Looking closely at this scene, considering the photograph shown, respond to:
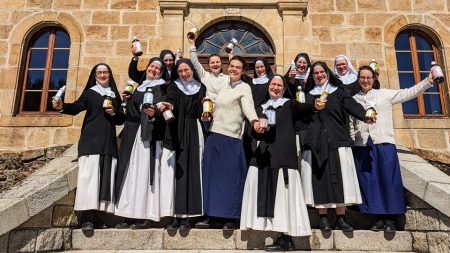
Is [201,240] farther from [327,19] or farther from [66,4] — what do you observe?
[66,4]

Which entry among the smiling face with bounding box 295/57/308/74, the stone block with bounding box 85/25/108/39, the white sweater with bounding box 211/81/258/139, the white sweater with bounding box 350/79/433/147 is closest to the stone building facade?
the stone block with bounding box 85/25/108/39

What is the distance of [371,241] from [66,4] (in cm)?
706

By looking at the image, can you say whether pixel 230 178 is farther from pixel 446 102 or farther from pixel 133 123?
pixel 446 102

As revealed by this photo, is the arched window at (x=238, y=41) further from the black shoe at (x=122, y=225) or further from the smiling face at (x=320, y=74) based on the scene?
the black shoe at (x=122, y=225)

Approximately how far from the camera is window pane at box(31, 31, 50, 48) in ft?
24.4

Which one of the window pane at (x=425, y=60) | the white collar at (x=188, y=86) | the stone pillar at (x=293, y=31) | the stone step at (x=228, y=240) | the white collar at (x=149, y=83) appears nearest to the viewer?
the stone step at (x=228, y=240)

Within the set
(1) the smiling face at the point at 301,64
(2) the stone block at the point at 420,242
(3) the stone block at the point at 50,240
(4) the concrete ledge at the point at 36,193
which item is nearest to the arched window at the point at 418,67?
(1) the smiling face at the point at 301,64

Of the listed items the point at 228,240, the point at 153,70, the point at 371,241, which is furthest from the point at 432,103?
the point at 153,70

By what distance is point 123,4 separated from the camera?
7453 mm

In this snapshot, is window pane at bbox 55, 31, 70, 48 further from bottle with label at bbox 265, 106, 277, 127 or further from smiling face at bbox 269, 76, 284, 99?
bottle with label at bbox 265, 106, 277, 127

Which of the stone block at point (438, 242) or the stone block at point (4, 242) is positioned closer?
the stone block at point (4, 242)

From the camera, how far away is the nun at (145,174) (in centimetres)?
378

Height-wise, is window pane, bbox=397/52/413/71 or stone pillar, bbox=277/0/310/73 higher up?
stone pillar, bbox=277/0/310/73

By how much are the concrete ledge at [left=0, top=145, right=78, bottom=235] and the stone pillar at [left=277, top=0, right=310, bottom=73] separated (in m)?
4.52
